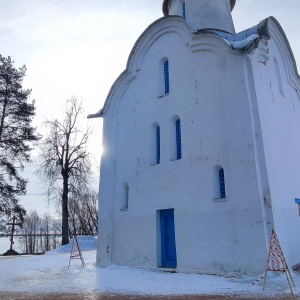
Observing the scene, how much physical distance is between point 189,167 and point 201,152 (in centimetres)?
69

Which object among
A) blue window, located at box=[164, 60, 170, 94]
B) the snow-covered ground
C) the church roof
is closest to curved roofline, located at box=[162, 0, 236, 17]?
the church roof

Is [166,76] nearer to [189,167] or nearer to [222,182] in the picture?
[189,167]

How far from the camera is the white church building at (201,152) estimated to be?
31.4 feet

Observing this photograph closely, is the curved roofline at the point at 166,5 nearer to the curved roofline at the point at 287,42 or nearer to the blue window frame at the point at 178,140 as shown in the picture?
the curved roofline at the point at 287,42

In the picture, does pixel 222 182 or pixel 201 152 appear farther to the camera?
pixel 201 152

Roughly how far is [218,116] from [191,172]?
7.02 ft

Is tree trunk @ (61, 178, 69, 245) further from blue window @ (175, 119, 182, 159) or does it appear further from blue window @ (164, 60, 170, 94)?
blue window @ (175, 119, 182, 159)

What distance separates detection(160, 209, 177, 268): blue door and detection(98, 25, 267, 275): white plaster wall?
0.31 metres

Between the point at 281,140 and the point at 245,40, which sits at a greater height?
Result: the point at 245,40

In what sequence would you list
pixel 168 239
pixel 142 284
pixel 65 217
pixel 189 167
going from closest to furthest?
pixel 142 284
pixel 189 167
pixel 168 239
pixel 65 217

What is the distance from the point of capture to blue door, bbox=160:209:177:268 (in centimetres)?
1119

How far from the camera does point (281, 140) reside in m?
11.2

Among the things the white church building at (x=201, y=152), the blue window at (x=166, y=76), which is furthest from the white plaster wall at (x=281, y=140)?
the blue window at (x=166, y=76)

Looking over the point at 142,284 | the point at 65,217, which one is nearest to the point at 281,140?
the point at 142,284
